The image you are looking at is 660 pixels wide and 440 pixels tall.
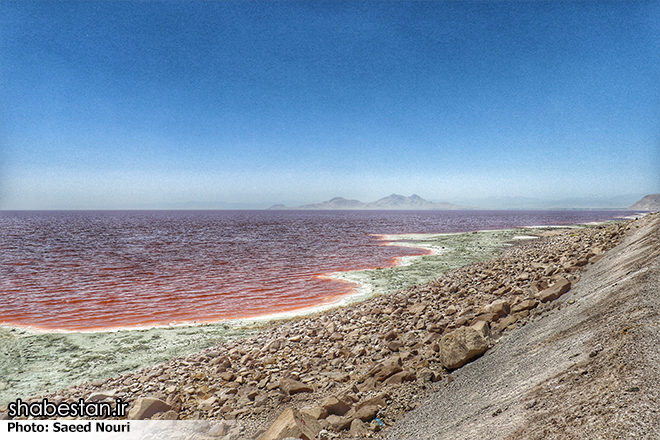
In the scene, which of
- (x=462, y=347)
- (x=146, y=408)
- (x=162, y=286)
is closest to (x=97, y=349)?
(x=146, y=408)

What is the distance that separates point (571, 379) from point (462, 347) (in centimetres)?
244

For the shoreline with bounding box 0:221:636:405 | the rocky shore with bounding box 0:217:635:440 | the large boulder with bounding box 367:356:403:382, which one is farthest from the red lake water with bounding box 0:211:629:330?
the large boulder with bounding box 367:356:403:382

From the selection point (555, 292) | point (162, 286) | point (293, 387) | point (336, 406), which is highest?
point (555, 292)

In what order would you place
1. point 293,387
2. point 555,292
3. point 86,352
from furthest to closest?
1. point 86,352
2. point 555,292
3. point 293,387

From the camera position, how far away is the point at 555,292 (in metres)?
7.00

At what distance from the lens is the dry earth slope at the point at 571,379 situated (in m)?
2.61

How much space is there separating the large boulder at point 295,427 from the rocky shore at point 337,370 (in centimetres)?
2

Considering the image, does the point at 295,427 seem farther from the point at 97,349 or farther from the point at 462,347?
the point at 97,349

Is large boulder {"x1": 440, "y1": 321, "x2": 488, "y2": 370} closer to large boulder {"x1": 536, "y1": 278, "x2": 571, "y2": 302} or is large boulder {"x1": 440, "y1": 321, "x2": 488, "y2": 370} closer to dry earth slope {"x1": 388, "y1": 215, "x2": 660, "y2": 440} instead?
dry earth slope {"x1": 388, "y1": 215, "x2": 660, "y2": 440}

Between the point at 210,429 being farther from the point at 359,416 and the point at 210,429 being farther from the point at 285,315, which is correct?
the point at 285,315

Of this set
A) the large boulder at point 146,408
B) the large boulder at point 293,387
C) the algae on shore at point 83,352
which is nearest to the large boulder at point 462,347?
the large boulder at point 293,387

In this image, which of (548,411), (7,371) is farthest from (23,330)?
(548,411)

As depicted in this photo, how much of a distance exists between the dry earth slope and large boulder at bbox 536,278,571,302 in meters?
0.68

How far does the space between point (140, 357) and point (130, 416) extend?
15.5ft
